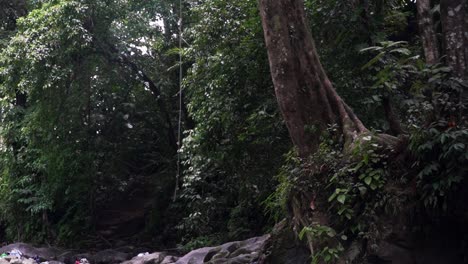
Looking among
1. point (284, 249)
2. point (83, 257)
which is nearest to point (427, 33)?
→ point (284, 249)

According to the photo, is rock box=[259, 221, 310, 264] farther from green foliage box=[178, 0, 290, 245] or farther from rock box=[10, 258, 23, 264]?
rock box=[10, 258, 23, 264]

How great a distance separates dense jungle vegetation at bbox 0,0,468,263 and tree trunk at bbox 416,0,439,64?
0.08 ft

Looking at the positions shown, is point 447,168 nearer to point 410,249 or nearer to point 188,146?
point 410,249

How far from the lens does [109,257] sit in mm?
13500

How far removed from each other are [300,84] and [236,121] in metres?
2.64

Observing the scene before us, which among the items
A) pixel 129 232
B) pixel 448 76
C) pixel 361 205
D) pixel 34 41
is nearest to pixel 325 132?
pixel 361 205

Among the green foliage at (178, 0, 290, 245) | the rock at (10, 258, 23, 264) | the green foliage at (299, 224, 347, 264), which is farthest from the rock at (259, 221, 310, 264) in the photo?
the rock at (10, 258, 23, 264)

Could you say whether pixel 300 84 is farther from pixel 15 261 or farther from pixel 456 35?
pixel 15 261

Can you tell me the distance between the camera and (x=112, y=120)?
1555cm

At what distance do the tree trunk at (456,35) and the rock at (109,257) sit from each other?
9.60 metres

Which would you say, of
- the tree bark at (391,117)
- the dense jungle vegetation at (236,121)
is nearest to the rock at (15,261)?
the dense jungle vegetation at (236,121)

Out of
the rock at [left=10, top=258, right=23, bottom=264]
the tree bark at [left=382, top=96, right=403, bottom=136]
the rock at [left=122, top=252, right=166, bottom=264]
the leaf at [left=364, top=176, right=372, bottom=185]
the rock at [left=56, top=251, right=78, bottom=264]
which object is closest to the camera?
the leaf at [left=364, top=176, right=372, bottom=185]

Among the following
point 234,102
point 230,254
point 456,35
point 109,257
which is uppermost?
point 234,102

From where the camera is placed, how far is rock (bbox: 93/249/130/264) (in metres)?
13.3
